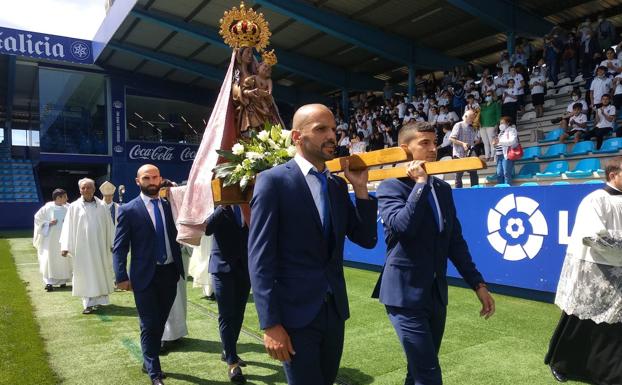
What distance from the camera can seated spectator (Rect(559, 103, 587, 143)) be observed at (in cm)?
1091

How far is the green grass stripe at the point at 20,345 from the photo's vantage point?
4.32 metres

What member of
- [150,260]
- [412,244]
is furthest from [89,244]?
[412,244]

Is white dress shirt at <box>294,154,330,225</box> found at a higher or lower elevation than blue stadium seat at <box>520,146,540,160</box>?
lower

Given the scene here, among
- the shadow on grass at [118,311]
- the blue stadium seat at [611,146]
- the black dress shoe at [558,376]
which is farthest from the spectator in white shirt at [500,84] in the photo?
the shadow on grass at [118,311]

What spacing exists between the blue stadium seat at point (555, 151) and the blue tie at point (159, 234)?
9.57 metres

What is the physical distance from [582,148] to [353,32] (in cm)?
960

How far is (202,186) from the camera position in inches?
133

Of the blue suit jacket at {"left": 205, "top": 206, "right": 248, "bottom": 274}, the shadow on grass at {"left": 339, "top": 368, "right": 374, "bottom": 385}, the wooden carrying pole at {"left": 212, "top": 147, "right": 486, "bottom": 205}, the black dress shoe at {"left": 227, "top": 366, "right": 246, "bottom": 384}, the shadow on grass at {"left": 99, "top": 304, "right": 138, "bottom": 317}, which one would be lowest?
the shadow on grass at {"left": 99, "top": 304, "right": 138, "bottom": 317}

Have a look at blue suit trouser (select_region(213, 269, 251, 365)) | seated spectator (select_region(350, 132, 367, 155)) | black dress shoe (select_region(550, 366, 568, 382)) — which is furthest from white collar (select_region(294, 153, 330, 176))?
seated spectator (select_region(350, 132, 367, 155))

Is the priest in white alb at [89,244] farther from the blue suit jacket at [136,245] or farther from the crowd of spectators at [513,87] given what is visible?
the crowd of spectators at [513,87]

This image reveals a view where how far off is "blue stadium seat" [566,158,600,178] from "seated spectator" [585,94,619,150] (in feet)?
3.32

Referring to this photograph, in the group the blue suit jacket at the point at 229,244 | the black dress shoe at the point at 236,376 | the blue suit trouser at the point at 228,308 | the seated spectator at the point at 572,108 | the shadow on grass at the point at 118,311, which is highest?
the seated spectator at the point at 572,108

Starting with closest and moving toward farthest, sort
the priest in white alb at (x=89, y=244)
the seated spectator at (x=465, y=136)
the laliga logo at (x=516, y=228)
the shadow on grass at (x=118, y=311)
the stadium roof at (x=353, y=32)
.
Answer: the laliga logo at (x=516, y=228), the shadow on grass at (x=118, y=311), the priest in white alb at (x=89, y=244), the seated spectator at (x=465, y=136), the stadium roof at (x=353, y=32)

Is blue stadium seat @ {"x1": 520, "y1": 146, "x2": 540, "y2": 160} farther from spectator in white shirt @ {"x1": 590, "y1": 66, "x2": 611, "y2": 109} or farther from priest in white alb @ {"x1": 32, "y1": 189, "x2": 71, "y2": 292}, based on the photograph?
priest in white alb @ {"x1": 32, "y1": 189, "x2": 71, "y2": 292}
